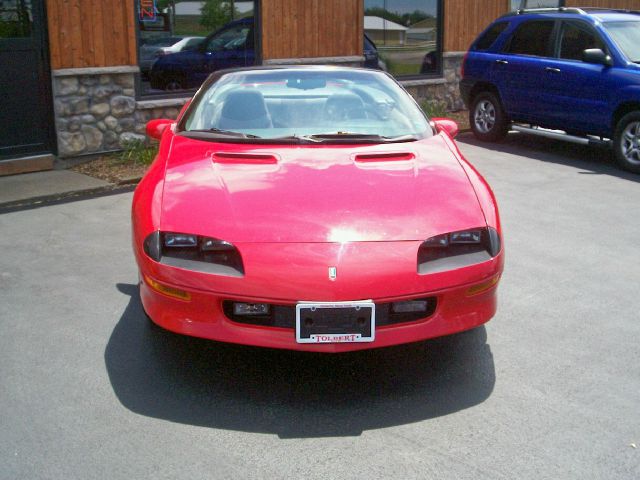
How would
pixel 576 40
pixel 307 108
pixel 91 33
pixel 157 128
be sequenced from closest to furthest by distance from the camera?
pixel 307 108
pixel 157 128
pixel 91 33
pixel 576 40

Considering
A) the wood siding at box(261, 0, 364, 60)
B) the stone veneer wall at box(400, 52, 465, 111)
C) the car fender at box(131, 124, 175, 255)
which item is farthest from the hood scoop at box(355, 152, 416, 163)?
the stone veneer wall at box(400, 52, 465, 111)

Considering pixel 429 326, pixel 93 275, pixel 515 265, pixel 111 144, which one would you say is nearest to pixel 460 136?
pixel 111 144

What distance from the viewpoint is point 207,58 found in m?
11.6

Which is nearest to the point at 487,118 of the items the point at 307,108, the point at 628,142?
the point at 628,142

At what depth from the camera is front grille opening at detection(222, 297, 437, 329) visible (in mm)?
3803

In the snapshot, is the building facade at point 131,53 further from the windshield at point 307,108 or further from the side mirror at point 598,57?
the windshield at point 307,108

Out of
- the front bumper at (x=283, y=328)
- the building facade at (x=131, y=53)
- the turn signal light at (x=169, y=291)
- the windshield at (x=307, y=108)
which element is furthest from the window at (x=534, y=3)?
the turn signal light at (x=169, y=291)

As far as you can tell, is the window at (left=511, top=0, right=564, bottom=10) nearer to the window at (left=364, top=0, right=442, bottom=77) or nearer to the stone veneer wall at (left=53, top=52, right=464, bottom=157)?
the window at (left=364, top=0, right=442, bottom=77)

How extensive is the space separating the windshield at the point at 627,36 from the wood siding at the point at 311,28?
396cm

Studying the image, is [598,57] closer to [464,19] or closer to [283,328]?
[464,19]

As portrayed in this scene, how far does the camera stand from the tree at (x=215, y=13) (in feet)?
37.3

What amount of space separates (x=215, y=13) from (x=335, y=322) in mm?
8532

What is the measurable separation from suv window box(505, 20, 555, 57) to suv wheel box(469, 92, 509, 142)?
0.73 metres

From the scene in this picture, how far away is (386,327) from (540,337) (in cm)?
130
